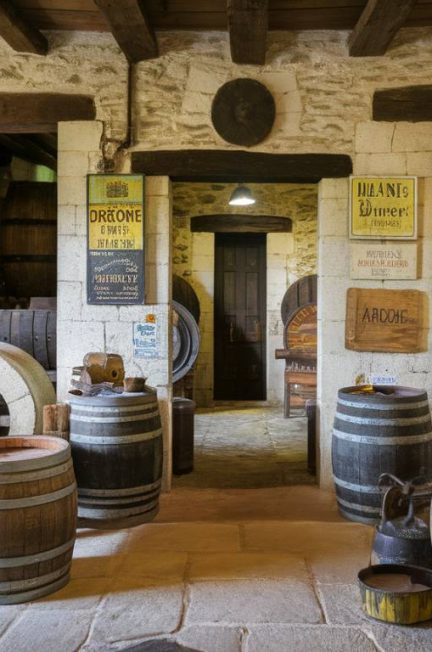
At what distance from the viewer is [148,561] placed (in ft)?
10.9

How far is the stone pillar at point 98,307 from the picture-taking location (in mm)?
4809

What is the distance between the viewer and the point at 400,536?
2.83 meters

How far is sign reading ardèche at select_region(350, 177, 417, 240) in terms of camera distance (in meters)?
4.75

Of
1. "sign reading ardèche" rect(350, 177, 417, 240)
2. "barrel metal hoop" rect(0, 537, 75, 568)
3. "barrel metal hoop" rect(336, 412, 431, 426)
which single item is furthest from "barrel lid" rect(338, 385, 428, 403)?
"barrel metal hoop" rect(0, 537, 75, 568)

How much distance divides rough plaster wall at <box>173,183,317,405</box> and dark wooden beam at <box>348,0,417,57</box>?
4.49 m

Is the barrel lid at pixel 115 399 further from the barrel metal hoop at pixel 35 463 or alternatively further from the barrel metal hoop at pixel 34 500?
the barrel metal hoop at pixel 34 500

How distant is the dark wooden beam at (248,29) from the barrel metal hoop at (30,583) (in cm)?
341

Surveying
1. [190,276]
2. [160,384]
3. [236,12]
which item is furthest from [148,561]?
[190,276]

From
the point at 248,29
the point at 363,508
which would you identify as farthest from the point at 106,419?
the point at 248,29

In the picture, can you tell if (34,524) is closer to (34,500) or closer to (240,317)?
(34,500)

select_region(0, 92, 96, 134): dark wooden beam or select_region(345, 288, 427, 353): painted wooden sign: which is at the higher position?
select_region(0, 92, 96, 134): dark wooden beam

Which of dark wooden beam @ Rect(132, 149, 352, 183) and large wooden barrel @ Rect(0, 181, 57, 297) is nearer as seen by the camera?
dark wooden beam @ Rect(132, 149, 352, 183)

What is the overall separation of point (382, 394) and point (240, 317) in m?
5.48

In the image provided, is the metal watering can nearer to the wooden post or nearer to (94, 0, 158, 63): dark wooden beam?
the wooden post
